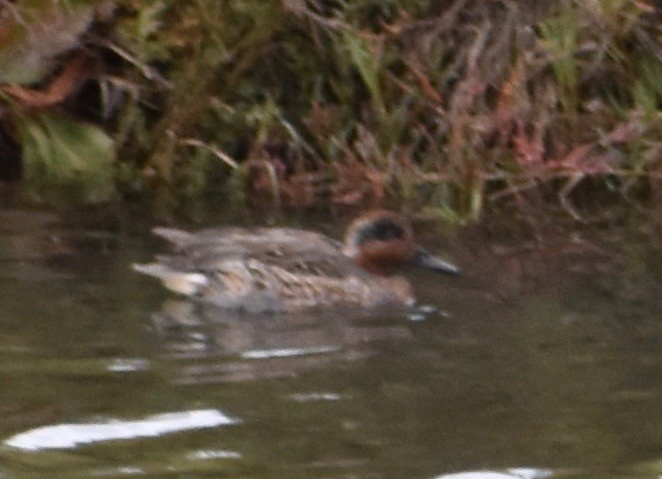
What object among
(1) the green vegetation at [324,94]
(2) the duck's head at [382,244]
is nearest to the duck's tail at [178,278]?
(2) the duck's head at [382,244]

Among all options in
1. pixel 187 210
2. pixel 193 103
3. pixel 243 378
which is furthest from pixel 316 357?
pixel 193 103

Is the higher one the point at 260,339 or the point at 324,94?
the point at 324,94

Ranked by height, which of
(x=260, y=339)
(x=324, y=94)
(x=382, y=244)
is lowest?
(x=260, y=339)

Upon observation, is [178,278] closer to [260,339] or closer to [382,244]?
[260,339]

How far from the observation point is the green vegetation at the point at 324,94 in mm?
8922

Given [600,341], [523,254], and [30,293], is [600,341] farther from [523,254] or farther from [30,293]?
[30,293]

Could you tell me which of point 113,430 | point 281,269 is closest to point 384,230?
point 281,269

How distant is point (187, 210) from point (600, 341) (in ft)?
9.19

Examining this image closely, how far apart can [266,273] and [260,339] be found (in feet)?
Result: 2.81

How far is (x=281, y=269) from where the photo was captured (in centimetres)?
744

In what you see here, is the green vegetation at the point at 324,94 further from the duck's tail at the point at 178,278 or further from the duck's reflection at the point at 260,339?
the duck's reflection at the point at 260,339

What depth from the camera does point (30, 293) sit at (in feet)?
22.7

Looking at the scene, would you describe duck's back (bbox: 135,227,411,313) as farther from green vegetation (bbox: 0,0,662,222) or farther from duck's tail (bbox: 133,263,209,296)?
green vegetation (bbox: 0,0,662,222)

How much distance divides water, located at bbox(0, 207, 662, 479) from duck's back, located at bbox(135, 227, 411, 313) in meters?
0.16
